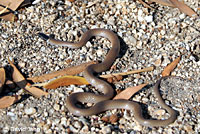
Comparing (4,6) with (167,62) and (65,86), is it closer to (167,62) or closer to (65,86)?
(65,86)

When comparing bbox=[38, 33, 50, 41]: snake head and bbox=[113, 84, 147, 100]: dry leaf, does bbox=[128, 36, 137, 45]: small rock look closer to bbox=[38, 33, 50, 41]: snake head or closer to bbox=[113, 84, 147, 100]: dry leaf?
bbox=[113, 84, 147, 100]: dry leaf

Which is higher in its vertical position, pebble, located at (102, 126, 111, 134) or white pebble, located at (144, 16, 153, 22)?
white pebble, located at (144, 16, 153, 22)

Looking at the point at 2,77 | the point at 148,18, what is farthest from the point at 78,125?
the point at 148,18

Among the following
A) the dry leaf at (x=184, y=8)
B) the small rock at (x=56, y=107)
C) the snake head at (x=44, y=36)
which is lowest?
the small rock at (x=56, y=107)

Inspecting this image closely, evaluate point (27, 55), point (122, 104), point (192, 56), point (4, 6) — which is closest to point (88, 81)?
point (122, 104)

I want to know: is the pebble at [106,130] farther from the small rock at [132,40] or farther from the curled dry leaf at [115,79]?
the small rock at [132,40]

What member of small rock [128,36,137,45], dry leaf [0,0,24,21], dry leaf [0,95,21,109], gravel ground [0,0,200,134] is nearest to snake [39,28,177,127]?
gravel ground [0,0,200,134]

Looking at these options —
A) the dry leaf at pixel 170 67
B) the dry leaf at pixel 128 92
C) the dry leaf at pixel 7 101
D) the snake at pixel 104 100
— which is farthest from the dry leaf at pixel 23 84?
the dry leaf at pixel 170 67
